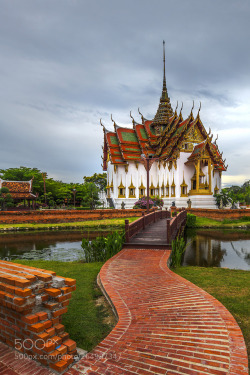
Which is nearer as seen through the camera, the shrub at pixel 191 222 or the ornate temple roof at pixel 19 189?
the shrub at pixel 191 222

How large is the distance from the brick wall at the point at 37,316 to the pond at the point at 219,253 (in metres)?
7.74

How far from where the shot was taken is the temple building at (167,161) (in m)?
31.7

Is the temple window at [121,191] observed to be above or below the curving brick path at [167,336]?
above

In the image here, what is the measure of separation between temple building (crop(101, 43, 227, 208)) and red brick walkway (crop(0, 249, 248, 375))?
2645cm

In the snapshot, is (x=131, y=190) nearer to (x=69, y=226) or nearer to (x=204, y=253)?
(x=69, y=226)

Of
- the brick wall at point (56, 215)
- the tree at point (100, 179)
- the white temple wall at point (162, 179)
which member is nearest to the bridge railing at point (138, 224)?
the brick wall at point (56, 215)

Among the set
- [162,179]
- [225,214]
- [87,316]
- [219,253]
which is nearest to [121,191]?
[162,179]

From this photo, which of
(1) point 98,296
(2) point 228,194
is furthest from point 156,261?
(2) point 228,194

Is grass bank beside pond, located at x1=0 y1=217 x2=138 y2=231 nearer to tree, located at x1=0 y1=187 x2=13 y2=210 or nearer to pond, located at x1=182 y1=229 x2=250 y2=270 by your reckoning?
A: tree, located at x1=0 y1=187 x2=13 y2=210

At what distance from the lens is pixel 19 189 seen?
3328cm

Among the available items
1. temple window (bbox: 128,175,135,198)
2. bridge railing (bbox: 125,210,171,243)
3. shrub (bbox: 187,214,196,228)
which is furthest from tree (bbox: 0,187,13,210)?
shrub (bbox: 187,214,196,228)

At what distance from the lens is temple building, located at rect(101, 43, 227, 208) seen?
104 ft

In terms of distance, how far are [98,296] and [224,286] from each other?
295 cm
